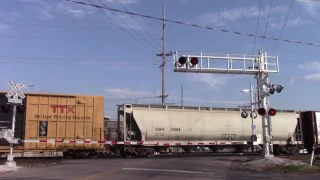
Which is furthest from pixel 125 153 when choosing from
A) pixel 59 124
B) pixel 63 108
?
pixel 63 108

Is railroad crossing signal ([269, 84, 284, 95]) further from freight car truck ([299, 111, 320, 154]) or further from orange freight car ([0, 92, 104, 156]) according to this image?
freight car truck ([299, 111, 320, 154])

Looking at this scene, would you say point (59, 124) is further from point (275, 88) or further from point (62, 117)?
point (275, 88)

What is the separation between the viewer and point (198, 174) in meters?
14.4

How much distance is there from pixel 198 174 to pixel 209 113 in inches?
582

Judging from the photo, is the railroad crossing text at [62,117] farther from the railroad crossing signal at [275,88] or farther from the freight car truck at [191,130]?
the railroad crossing signal at [275,88]

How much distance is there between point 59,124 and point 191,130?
33.0 feet

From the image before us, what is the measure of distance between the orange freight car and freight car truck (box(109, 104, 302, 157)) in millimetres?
2074

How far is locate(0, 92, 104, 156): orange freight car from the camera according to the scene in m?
22.8

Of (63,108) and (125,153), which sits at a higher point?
(63,108)

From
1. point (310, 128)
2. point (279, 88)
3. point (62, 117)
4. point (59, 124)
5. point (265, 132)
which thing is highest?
point (279, 88)

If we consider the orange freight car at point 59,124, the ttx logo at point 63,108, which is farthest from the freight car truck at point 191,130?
the ttx logo at point 63,108

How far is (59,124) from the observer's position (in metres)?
23.7

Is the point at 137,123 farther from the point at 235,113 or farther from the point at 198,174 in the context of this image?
the point at 198,174

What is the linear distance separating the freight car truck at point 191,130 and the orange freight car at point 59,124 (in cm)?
207
